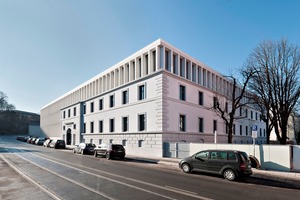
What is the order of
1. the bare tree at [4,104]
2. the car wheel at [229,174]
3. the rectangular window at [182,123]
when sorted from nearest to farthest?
Answer: the car wheel at [229,174] → the rectangular window at [182,123] → the bare tree at [4,104]

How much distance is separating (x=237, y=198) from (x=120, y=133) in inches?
950

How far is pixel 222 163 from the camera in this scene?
13.5 meters

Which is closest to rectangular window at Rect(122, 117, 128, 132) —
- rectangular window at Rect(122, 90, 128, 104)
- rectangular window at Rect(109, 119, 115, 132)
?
rectangular window at Rect(122, 90, 128, 104)

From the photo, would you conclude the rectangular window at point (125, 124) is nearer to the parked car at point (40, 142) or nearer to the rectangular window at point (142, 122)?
the rectangular window at point (142, 122)

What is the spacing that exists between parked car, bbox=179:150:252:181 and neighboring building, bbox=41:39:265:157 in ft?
33.0

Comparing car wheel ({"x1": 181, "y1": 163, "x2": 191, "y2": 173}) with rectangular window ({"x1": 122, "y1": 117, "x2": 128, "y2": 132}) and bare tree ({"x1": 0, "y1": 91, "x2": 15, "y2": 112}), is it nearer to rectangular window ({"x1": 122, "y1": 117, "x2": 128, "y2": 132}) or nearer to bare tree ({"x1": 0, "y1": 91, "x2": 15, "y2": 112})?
rectangular window ({"x1": 122, "y1": 117, "x2": 128, "y2": 132})

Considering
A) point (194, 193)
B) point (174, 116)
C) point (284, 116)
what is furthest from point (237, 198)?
point (284, 116)

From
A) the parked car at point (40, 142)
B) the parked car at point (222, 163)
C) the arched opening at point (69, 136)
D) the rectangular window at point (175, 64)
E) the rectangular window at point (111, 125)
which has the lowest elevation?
the parked car at point (40, 142)

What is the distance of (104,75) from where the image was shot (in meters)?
38.8

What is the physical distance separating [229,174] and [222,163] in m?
0.74

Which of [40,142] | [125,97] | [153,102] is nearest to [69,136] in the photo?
[40,142]

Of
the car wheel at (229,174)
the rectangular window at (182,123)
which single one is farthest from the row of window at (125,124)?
the car wheel at (229,174)

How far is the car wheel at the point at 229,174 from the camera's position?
12.7 meters

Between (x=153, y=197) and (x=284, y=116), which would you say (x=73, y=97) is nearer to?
(x=284, y=116)
